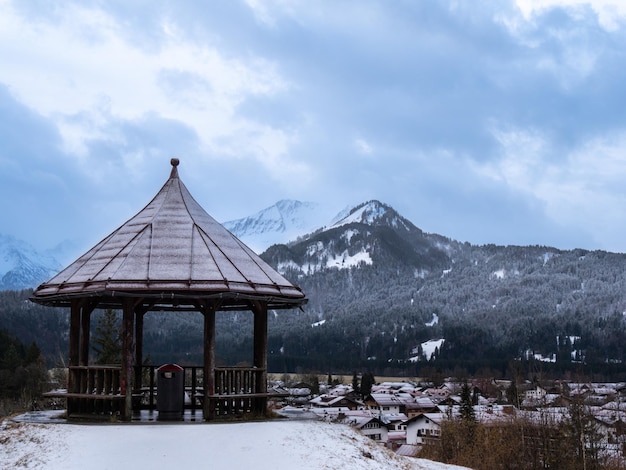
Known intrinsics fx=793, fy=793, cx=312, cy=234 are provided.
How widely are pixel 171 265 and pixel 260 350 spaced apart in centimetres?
343

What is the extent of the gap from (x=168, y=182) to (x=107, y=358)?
30038mm

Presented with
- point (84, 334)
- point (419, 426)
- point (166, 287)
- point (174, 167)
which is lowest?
point (419, 426)

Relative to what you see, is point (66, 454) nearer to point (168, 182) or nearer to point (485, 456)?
point (168, 182)

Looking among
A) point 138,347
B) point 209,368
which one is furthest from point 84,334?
point 209,368

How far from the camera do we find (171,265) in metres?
18.1

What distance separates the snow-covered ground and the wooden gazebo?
1244 millimetres

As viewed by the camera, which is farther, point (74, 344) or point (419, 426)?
point (419, 426)

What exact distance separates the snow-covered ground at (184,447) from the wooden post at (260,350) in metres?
1.62

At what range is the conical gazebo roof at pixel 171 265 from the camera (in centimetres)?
1761

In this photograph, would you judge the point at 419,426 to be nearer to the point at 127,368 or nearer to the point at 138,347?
the point at 138,347

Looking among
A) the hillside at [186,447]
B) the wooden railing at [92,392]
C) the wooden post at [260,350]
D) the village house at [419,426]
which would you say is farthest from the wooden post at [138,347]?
the village house at [419,426]

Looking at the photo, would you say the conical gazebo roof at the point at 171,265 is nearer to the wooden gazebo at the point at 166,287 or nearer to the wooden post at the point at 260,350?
the wooden gazebo at the point at 166,287

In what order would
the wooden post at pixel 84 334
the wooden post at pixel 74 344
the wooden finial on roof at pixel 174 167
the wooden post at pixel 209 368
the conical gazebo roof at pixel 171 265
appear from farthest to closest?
the wooden finial on roof at pixel 174 167 < the wooden post at pixel 84 334 < the wooden post at pixel 74 344 < the wooden post at pixel 209 368 < the conical gazebo roof at pixel 171 265

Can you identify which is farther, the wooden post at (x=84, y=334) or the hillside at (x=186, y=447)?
the wooden post at (x=84, y=334)
